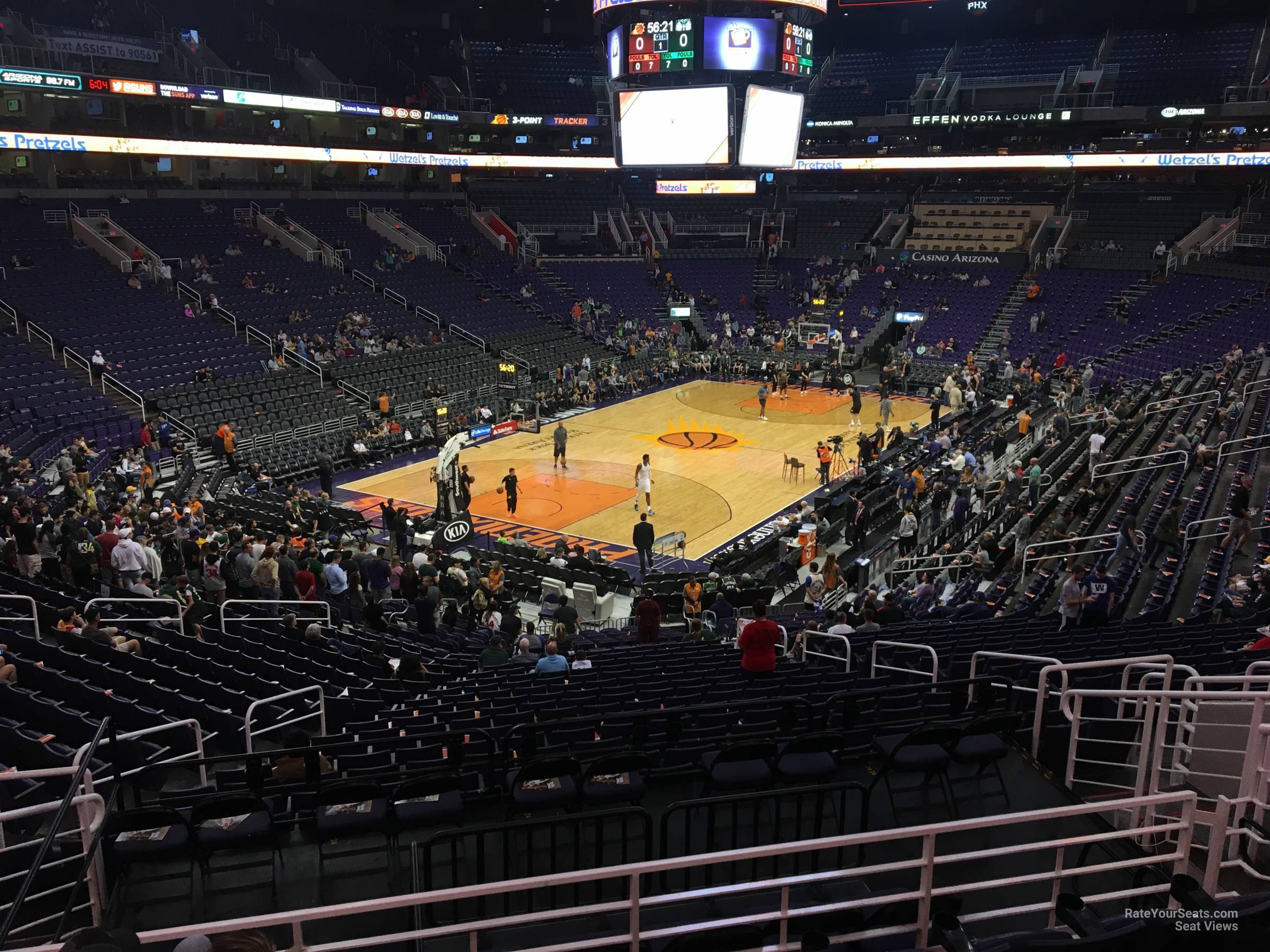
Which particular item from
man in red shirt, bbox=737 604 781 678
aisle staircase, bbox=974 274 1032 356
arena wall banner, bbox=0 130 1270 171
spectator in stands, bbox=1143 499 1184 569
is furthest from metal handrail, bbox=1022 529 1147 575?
arena wall banner, bbox=0 130 1270 171

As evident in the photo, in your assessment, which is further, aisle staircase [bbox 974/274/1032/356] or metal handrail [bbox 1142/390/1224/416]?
aisle staircase [bbox 974/274/1032/356]

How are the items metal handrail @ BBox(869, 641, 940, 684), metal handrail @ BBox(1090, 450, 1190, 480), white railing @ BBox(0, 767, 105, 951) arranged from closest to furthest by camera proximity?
white railing @ BBox(0, 767, 105, 951)
metal handrail @ BBox(869, 641, 940, 684)
metal handrail @ BBox(1090, 450, 1190, 480)

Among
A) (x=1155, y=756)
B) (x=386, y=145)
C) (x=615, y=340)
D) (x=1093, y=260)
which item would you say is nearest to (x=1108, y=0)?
(x=1093, y=260)

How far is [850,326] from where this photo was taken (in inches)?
1725

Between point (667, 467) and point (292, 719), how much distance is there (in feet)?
62.5

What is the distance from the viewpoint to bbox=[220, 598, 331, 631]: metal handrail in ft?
40.8

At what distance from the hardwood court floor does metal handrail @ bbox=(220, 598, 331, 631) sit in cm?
867

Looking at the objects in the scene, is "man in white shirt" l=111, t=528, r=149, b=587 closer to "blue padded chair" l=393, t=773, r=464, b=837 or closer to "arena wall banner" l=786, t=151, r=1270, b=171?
"blue padded chair" l=393, t=773, r=464, b=837

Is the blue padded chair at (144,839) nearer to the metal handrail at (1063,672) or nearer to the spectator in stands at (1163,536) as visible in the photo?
the metal handrail at (1063,672)

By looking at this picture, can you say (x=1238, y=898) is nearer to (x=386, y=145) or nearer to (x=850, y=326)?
(x=850, y=326)

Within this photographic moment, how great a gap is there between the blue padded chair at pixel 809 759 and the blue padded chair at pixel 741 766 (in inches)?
3.5

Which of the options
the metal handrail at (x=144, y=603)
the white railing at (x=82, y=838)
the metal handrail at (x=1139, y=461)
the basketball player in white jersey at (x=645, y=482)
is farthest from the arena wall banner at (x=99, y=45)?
the white railing at (x=82, y=838)

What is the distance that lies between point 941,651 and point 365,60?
149ft

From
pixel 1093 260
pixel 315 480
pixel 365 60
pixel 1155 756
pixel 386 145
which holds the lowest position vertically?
pixel 315 480
